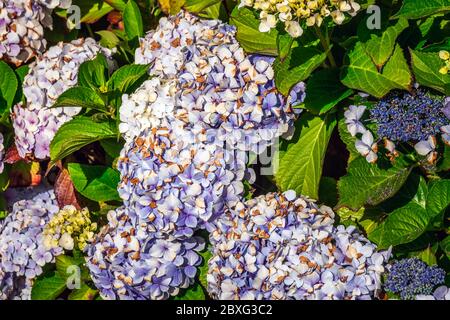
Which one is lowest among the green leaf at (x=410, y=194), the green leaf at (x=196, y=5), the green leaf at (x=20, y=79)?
the green leaf at (x=410, y=194)

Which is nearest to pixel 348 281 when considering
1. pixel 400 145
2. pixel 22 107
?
pixel 400 145

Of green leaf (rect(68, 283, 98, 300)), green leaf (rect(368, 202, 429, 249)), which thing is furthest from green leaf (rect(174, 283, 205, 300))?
green leaf (rect(368, 202, 429, 249))

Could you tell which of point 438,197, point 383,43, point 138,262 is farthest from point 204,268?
point 383,43

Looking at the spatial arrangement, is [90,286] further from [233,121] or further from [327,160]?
[327,160]

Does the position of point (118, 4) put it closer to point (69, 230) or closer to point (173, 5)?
point (173, 5)

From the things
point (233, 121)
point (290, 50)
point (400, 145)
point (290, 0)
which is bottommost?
point (400, 145)

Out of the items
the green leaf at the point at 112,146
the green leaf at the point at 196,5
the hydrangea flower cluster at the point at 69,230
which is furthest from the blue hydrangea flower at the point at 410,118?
the hydrangea flower cluster at the point at 69,230

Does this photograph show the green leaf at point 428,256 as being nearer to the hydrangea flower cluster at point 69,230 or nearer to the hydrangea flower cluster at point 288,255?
the hydrangea flower cluster at point 288,255
